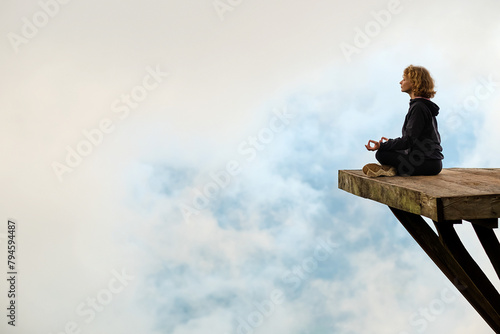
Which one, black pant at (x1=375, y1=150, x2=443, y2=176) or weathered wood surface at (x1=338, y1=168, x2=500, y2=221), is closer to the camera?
weathered wood surface at (x1=338, y1=168, x2=500, y2=221)

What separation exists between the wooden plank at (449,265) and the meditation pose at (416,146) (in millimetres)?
292

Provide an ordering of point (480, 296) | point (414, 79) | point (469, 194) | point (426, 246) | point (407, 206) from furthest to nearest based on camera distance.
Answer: point (414, 79), point (426, 246), point (480, 296), point (407, 206), point (469, 194)

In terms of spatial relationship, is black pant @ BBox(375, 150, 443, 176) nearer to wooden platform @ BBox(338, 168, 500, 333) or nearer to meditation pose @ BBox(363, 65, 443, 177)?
meditation pose @ BBox(363, 65, 443, 177)

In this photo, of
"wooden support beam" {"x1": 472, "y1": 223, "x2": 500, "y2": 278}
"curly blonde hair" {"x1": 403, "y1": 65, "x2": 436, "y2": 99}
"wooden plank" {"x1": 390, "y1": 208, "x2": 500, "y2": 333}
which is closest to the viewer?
"wooden plank" {"x1": 390, "y1": 208, "x2": 500, "y2": 333}

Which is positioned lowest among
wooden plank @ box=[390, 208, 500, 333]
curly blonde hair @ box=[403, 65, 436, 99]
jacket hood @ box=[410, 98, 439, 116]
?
wooden plank @ box=[390, 208, 500, 333]

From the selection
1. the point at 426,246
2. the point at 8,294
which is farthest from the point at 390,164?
the point at 8,294

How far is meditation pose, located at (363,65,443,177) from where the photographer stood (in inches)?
118

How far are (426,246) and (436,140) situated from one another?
2.22 feet

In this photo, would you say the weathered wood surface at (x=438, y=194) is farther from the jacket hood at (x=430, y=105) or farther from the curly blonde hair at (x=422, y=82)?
the curly blonde hair at (x=422, y=82)

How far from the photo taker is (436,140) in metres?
3.07

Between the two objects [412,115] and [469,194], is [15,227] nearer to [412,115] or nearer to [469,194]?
[412,115]

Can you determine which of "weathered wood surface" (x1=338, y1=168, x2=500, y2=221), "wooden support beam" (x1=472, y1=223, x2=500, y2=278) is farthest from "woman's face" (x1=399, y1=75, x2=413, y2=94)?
"wooden support beam" (x1=472, y1=223, x2=500, y2=278)

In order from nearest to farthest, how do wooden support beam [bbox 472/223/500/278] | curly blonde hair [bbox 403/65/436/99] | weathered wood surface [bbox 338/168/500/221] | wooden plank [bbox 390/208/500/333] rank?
weathered wood surface [bbox 338/168/500/221] < wooden plank [bbox 390/208/500/333] < wooden support beam [bbox 472/223/500/278] < curly blonde hair [bbox 403/65/436/99]

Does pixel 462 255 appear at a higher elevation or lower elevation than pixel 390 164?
lower
